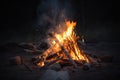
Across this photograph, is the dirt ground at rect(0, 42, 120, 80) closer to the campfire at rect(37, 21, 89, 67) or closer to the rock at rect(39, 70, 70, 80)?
the rock at rect(39, 70, 70, 80)

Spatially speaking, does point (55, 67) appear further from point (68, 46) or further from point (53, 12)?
point (53, 12)

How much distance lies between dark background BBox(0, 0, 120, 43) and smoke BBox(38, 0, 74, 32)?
1.00 ft

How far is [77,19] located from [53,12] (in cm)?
165

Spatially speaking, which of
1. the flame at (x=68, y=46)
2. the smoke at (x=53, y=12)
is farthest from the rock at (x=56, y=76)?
the smoke at (x=53, y=12)

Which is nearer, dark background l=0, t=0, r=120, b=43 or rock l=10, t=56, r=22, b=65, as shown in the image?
rock l=10, t=56, r=22, b=65

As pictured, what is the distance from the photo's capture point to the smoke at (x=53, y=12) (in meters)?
14.4

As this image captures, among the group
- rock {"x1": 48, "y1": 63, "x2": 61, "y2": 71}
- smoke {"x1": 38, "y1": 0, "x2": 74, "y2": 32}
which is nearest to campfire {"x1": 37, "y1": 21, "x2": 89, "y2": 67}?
rock {"x1": 48, "y1": 63, "x2": 61, "y2": 71}

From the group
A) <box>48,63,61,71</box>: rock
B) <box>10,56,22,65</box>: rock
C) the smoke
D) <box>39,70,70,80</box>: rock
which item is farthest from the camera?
the smoke

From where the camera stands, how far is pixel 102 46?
11.9 metres

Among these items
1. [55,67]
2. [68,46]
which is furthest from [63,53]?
[55,67]

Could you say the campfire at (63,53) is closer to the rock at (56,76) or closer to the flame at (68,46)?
the flame at (68,46)

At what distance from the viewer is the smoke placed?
566 inches

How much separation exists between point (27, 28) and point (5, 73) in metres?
7.94

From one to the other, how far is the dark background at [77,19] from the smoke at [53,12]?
1.00 ft
